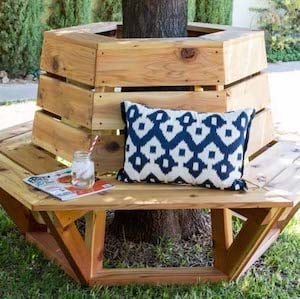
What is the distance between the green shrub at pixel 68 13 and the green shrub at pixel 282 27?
2971 mm

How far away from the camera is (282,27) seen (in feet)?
31.5

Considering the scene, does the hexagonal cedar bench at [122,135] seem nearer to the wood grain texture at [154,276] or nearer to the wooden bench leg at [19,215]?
the wood grain texture at [154,276]

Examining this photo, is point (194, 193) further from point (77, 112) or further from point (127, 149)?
point (77, 112)

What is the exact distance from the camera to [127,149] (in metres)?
2.60

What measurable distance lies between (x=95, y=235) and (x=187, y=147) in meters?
0.57

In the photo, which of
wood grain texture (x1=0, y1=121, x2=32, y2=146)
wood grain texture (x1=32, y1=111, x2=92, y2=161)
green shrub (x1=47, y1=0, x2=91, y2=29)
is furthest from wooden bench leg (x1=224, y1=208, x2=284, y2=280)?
green shrub (x1=47, y1=0, x2=91, y2=29)

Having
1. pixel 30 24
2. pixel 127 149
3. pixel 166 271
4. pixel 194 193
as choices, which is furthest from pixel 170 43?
pixel 30 24

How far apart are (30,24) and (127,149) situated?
5.24 meters

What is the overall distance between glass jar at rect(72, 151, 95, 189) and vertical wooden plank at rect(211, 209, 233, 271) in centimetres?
63

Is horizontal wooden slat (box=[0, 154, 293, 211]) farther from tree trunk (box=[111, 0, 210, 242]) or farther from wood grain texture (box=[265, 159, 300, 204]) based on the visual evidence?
tree trunk (box=[111, 0, 210, 242])

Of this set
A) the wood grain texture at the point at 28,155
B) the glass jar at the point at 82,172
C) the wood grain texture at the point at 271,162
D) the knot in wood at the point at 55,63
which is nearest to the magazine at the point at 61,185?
the glass jar at the point at 82,172

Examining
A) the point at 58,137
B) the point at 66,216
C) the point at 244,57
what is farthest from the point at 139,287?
the point at 244,57

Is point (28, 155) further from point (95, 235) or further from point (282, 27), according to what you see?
point (282, 27)

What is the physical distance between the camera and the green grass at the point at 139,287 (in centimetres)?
271
